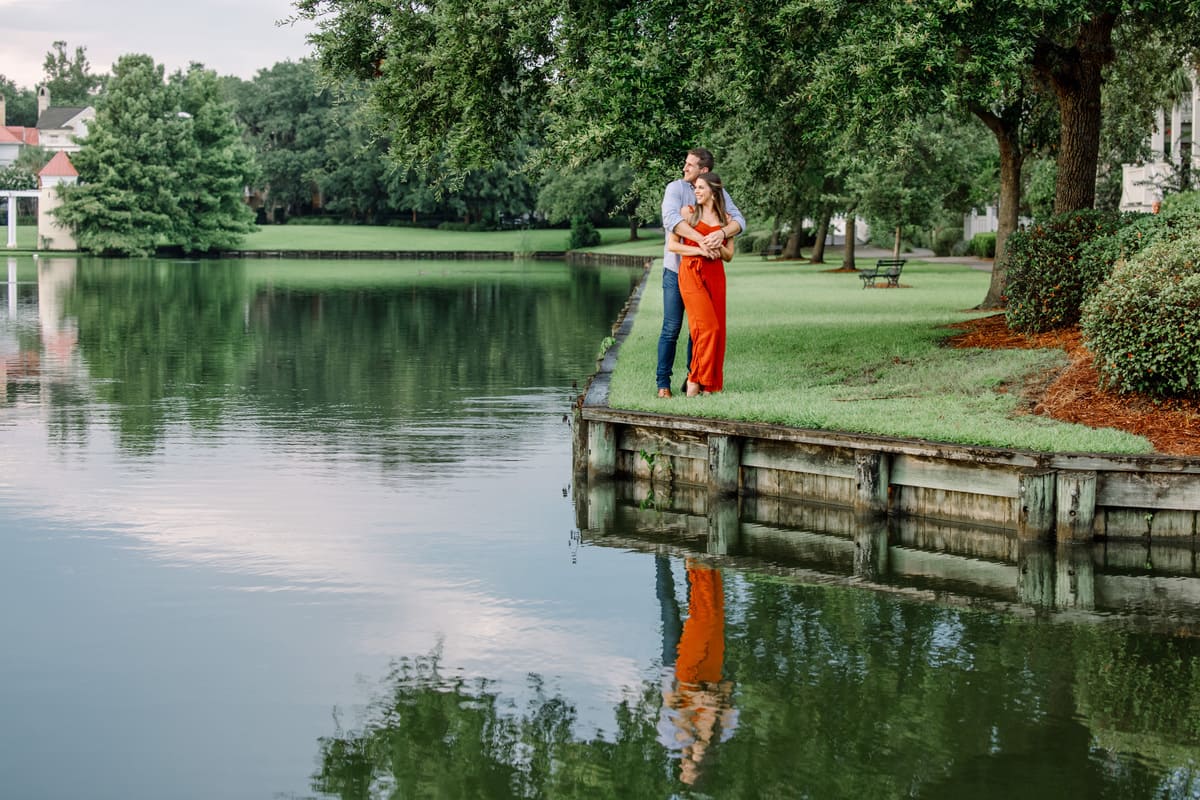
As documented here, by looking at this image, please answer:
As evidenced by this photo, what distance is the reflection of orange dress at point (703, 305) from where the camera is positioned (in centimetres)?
1516

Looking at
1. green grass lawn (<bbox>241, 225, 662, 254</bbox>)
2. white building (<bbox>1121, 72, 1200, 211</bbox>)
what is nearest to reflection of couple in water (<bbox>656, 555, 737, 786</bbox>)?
white building (<bbox>1121, 72, 1200, 211</bbox>)

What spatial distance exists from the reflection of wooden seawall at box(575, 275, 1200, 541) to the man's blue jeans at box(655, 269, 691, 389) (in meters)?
0.95

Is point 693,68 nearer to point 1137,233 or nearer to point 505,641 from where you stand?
point 1137,233

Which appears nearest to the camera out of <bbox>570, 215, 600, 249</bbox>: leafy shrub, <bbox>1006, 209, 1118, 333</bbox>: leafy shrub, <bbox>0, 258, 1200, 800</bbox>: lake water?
<bbox>0, 258, 1200, 800</bbox>: lake water

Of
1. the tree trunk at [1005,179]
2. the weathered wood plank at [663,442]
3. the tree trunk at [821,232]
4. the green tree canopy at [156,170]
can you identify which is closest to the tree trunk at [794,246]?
the tree trunk at [821,232]

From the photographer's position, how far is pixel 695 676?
868 cm

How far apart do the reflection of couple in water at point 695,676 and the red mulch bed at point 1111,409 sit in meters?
4.36

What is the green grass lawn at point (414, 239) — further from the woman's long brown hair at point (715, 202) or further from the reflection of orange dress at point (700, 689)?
the reflection of orange dress at point (700, 689)

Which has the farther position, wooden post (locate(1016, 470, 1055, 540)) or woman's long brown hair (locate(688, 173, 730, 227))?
woman's long brown hair (locate(688, 173, 730, 227))

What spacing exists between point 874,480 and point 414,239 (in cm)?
9437

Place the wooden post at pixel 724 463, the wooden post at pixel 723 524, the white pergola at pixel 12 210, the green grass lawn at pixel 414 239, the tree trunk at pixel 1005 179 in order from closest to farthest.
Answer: the wooden post at pixel 723 524 → the wooden post at pixel 724 463 → the tree trunk at pixel 1005 179 → the white pergola at pixel 12 210 → the green grass lawn at pixel 414 239

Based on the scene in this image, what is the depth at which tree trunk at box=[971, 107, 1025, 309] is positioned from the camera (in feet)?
91.9

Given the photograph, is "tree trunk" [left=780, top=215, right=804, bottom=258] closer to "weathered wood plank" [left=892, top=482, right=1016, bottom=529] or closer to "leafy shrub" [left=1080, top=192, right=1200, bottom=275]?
"leafy shrub" [left=1080, top=192, right=1200, bottom=275]

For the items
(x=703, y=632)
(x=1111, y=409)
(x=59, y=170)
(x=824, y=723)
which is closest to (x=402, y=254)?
(x=59, y=170)
